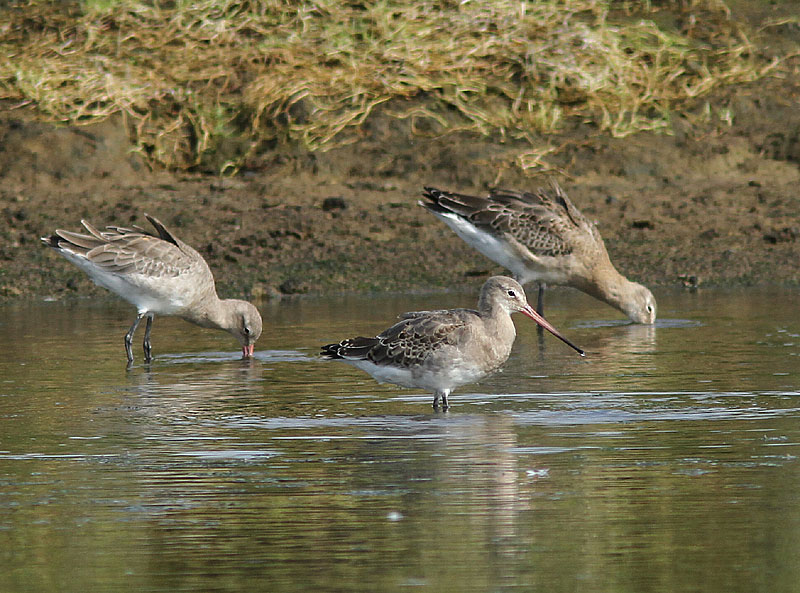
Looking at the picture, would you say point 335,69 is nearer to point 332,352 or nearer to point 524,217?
point 524,217

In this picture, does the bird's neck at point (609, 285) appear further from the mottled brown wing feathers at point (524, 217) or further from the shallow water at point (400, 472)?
the shallow water at point (400, 472)

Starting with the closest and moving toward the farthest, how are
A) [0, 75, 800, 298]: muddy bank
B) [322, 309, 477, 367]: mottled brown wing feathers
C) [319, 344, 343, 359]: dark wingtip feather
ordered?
[322, 309, 477, 367]: mottled brown wing feathers, [319, 344, 343, 359]: dark wingtip feather, [0, 75, 800, 298]: muddy bank

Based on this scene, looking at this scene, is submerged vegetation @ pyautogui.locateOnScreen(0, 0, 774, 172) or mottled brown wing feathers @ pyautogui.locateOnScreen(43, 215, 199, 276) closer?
mottled brown wing feathers @ pyautogui.locateOnScreen(43, 215, 199, 276)

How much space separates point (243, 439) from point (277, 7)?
12.5 meters

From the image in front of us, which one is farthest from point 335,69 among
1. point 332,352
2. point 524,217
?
point 332,352

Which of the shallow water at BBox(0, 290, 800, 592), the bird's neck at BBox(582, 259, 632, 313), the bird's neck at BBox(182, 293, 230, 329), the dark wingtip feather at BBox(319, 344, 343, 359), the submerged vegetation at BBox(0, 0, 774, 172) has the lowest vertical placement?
the shallow water at BBox(0, 290, 800, 592)

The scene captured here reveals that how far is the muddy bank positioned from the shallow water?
12.8 feet

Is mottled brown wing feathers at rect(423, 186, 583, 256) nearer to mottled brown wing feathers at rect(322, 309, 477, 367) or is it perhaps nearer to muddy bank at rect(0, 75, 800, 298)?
muddy bank at rect(0, 75, 800, 298)

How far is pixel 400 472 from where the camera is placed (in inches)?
320

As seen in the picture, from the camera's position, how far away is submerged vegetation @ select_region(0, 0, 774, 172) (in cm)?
1950

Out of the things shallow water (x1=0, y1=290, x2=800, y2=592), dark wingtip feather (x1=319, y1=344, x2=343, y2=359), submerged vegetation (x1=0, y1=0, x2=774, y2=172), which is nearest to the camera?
shallow water (x1=0, y1=290, x2=800, y2=592)

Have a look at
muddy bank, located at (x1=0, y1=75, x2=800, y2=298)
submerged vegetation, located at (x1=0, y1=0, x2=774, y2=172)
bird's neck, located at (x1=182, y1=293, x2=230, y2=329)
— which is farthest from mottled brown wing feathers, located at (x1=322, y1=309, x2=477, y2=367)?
submerged vegetation, located at (x1=0, y1=0, x2=774, y2=172)

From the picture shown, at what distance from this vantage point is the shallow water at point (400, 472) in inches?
249

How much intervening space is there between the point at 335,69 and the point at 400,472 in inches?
488
